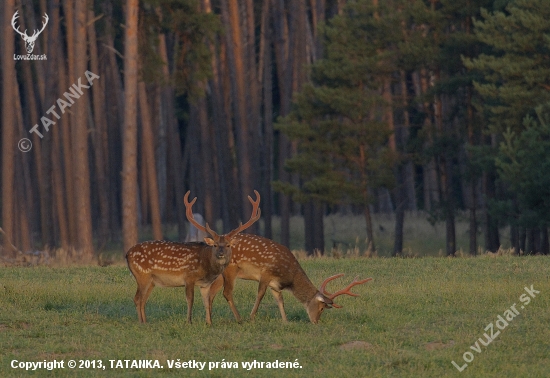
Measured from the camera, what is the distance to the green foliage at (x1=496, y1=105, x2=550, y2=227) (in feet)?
82.3

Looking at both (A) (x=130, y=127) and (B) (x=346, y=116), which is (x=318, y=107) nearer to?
(B) (x=346, y=116)

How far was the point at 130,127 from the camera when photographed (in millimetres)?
24922

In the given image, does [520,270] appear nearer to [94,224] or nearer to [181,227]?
[181,227]

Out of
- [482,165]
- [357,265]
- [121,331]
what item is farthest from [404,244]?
[121,331]

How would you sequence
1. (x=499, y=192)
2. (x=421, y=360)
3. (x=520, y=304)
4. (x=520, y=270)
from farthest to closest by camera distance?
(x=499, y=192) < (x=520, y=270) < (x=520, y=304) < (x=421, y=360)

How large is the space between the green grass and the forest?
337 inches

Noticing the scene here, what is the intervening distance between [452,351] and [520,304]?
3.02 metres

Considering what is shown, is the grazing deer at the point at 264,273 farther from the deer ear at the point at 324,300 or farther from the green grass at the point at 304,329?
the green grass at the point at 304,329

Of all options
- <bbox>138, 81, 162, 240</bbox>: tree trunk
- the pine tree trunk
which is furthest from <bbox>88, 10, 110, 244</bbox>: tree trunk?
the pine tree trunk

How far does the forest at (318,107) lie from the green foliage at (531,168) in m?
0.05

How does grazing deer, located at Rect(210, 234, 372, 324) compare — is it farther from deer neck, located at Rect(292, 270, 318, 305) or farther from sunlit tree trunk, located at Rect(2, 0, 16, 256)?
sunlit tree trunk, located at Rect(2, 0, 16, 256)

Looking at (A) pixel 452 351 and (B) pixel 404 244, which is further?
(B) pixel 404 244

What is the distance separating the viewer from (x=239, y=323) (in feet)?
39.7

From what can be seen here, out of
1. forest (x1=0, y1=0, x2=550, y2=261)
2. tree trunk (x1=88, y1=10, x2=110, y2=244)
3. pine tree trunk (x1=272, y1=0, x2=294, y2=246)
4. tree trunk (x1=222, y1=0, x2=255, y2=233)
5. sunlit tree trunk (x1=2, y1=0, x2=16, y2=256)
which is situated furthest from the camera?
tree trunk (x1=88, y1=10, x2=110, y2=244)
